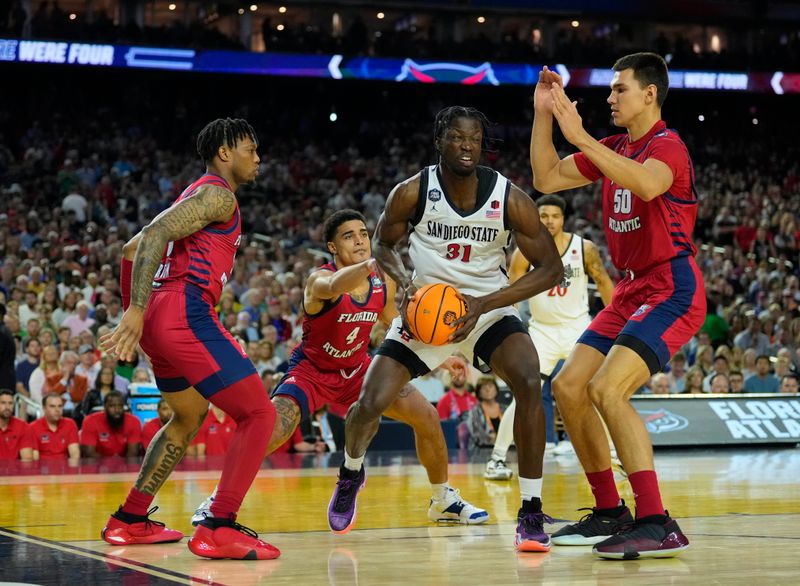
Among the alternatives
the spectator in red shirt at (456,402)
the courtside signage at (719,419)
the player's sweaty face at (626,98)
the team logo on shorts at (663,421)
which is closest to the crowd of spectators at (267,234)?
the spectator in red shirt at (456,402)

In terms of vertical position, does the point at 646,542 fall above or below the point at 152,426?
above

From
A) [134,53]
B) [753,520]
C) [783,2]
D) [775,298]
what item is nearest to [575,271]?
[753,520]

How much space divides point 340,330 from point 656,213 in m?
2.33

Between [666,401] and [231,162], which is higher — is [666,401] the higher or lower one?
the lower one

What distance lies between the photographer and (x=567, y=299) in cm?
1146

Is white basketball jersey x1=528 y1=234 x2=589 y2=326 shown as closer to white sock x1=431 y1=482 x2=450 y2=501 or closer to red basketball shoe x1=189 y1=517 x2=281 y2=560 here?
white sock x1=431 y1=482 x2=450 y2=501

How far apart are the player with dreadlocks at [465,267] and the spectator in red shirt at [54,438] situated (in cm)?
655

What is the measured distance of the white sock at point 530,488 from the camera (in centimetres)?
626

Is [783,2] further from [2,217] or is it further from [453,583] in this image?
[453,583]

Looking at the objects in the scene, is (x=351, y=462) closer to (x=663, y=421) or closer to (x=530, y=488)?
(x=530, y=488)

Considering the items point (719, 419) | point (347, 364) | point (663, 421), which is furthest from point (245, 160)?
point (719, 419)

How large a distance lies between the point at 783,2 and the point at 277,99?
17485 mm

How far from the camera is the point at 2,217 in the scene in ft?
67.5

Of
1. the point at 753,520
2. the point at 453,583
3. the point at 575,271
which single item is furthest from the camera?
the point at 575,271
